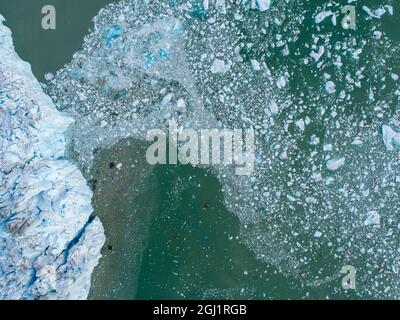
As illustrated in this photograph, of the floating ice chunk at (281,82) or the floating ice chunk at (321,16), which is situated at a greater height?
the floating ice chunk at (321,16)

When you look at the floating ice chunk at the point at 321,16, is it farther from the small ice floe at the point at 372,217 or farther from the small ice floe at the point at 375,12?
the small ice floe at the point at 372,217

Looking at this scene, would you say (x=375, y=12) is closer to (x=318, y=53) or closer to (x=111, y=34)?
(x=318, y=53)

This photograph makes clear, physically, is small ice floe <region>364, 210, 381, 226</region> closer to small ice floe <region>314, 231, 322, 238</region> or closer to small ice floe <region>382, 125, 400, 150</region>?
small ice floe <region>314, 231, 322, 238</region>

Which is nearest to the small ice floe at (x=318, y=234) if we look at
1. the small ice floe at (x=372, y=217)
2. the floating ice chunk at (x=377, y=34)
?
the small ice floe at (x=372, y=217)

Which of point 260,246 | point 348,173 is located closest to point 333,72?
point 348,173

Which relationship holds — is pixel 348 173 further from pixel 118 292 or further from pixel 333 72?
pixel 118 292
